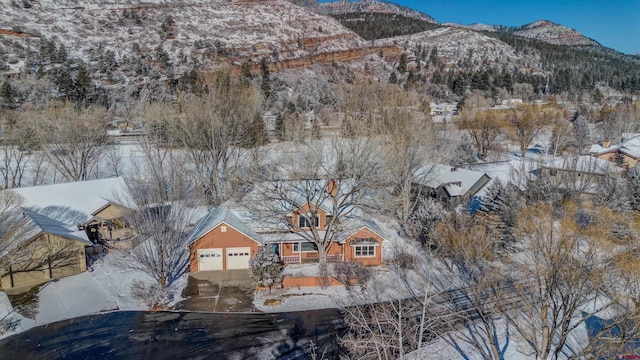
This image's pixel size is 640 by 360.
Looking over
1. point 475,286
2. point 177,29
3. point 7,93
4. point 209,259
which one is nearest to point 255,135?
point 209,259

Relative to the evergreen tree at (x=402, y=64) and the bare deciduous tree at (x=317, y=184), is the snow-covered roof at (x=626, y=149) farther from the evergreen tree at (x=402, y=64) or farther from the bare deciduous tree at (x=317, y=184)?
the evergreen tree at (x=402, y=64)

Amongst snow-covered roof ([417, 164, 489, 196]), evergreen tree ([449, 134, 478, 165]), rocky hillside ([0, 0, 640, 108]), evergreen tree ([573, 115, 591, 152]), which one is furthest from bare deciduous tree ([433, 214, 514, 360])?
rocky hillside ([0, 0, 640, 108])

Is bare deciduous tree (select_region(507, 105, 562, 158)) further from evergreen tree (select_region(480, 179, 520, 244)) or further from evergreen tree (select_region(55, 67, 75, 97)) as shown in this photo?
evergreen tree (select_region(55, 67, 75, 97))

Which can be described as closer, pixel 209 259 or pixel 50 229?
pixel 50 229

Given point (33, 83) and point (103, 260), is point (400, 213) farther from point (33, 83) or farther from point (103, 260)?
point (33, 83)

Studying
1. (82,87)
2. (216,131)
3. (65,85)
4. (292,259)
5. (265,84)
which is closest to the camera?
(292,259)

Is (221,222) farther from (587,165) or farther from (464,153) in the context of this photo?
(464,153)
